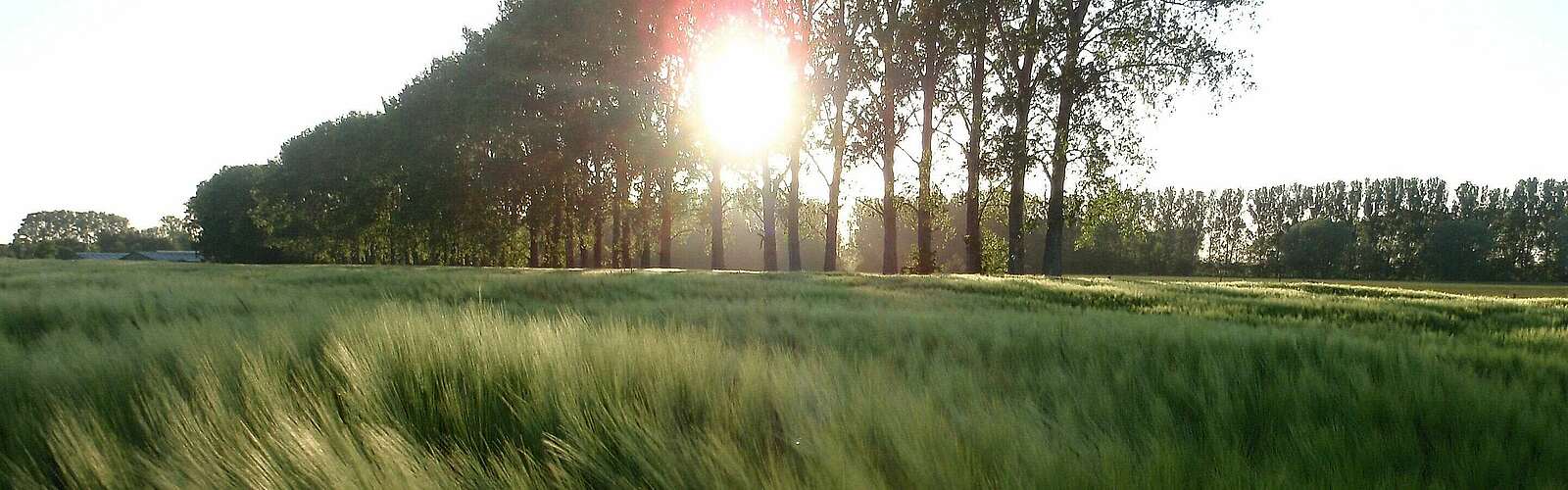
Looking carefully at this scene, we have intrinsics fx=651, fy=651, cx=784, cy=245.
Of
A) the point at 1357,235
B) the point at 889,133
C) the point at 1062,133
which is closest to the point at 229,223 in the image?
the point at 889,133

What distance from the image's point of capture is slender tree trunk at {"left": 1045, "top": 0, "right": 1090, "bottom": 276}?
591 inches

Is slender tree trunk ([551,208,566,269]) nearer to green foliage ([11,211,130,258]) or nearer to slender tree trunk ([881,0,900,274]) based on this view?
slender tree trunk ([881,0,900,274])

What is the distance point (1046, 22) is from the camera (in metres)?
15.4

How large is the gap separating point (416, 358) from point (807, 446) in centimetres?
122

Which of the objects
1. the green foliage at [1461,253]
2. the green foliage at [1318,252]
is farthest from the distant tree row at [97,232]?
the green foliage at [1461,253]

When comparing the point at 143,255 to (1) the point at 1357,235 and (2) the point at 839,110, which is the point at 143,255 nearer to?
(2) the point at 839,110

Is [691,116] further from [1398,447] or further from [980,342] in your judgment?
[1398,447]

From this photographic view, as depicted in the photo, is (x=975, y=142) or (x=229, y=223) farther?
(x=229, y=223)

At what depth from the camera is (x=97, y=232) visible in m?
128

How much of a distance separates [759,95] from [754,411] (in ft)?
67.6

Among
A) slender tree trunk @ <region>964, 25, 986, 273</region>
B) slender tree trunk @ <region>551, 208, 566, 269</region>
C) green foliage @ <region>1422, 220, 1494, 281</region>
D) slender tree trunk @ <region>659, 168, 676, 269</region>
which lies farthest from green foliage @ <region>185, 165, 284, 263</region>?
green foliage @ <region>1422, 220, 1494, 281</region>

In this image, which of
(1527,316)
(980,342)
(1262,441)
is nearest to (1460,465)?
(1262,441)

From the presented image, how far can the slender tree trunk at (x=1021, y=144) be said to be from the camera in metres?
15.1

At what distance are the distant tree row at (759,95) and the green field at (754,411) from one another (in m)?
13.6
